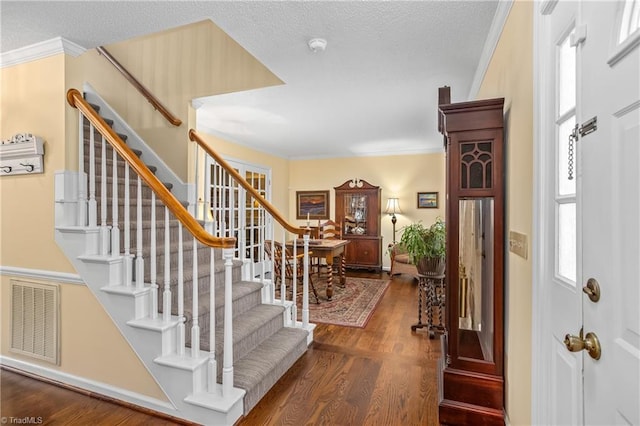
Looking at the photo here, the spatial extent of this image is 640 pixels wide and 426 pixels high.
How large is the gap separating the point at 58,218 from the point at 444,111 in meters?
2.69

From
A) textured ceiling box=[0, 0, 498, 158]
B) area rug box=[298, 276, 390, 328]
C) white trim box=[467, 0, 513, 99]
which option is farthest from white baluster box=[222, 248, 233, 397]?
white trim box=[467, 0, 513, 99]

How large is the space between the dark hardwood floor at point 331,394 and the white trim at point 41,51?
2357 millimetres

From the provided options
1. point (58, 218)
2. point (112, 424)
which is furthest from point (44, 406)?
point (58, 218)

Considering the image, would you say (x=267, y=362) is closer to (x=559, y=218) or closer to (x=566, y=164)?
(x=559, y=218)

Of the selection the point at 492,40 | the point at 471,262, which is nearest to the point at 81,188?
the point at 471,262

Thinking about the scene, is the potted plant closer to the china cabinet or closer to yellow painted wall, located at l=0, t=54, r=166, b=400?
yellow painted wall, located at l=0, t=54, r=166, b=400

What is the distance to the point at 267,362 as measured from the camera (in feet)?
7.15

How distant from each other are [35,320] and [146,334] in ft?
3.60

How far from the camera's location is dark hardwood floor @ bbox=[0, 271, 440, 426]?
1.86 metres

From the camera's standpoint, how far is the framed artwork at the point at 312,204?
672 centimetres

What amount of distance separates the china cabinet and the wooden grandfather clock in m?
4.01

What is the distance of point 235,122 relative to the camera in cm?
424

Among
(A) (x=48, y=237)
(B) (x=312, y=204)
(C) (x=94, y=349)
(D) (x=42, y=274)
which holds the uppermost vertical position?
(B) (x=312, y=204)

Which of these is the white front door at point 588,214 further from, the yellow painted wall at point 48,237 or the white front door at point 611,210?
the yellow painted wall at point 48,237
